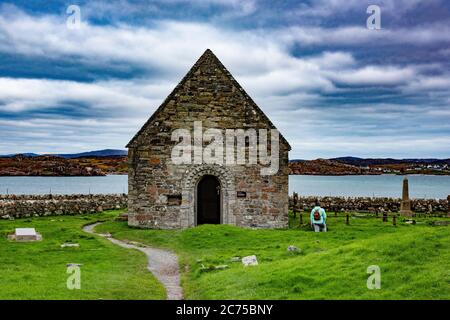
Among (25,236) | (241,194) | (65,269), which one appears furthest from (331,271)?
(241,194)

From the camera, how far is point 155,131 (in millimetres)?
30266

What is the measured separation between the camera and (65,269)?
17109mm

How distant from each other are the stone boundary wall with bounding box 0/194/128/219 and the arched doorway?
1251 cm

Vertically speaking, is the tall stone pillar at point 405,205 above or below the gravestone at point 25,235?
above

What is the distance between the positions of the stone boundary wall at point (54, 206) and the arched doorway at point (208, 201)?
12.5 m

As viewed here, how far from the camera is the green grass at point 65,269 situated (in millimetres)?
13617

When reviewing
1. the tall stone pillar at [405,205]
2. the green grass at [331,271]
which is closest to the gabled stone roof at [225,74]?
the green grass at [331,271]

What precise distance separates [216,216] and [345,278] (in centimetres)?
1958

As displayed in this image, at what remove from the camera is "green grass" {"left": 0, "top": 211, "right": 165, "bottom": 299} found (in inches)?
536

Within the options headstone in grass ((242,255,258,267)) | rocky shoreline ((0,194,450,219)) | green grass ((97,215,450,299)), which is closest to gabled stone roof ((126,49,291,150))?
green grass ((97,215,450,299))

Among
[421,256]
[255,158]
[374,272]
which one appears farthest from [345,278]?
[255,158]

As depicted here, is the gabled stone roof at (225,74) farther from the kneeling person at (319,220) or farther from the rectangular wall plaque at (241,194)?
the kneeling person at (319,220)

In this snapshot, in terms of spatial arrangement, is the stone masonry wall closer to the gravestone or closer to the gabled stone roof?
the gabled stone roof
